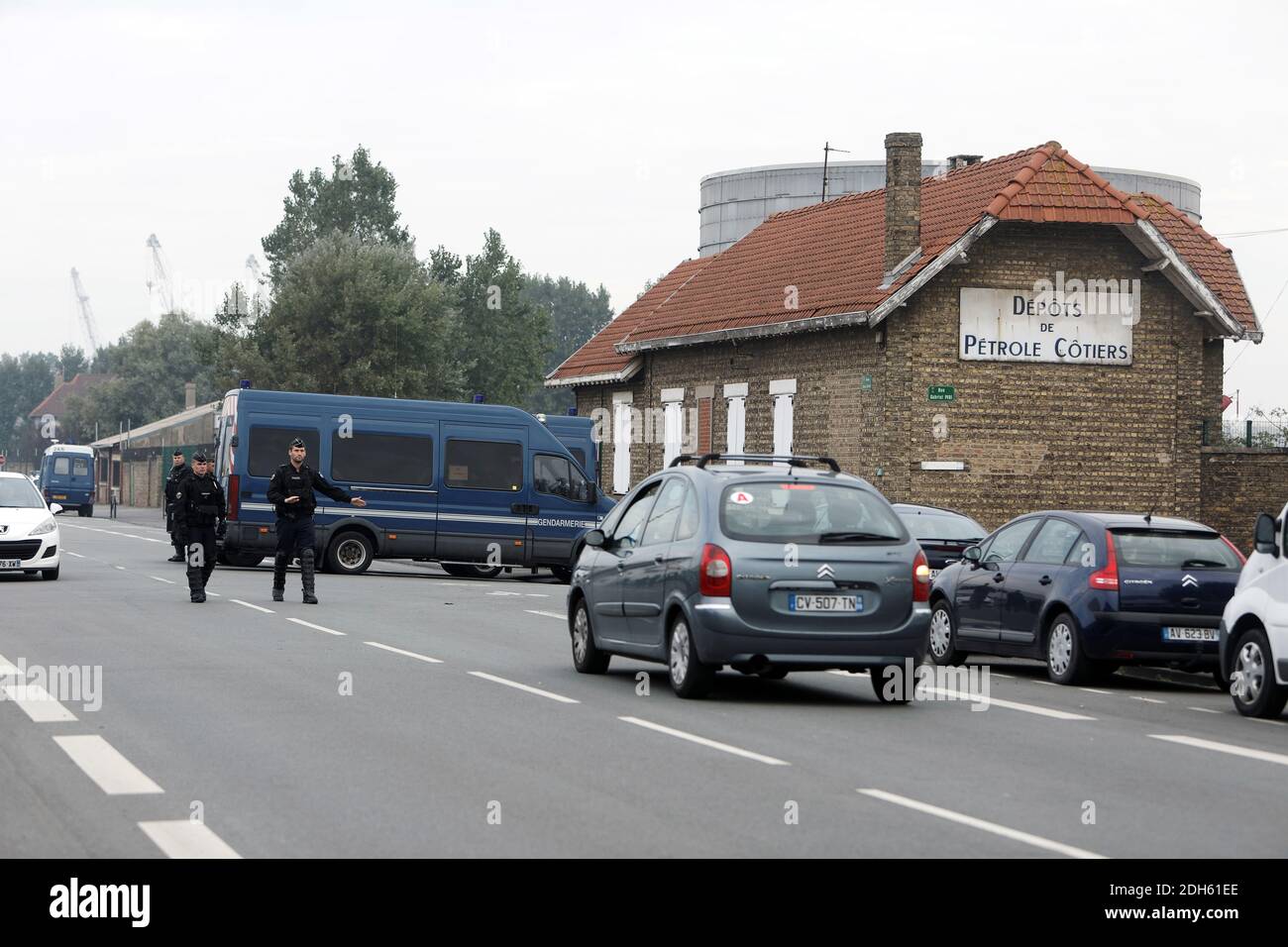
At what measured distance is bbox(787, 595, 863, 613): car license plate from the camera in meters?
13.8

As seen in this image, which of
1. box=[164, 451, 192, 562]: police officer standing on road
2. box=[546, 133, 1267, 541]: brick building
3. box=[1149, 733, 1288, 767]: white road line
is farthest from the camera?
box=[546, 133, 1267, 541]: brick building

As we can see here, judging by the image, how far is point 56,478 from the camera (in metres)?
78.3

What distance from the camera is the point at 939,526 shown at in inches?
917

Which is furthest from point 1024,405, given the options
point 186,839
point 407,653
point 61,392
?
point 61,392

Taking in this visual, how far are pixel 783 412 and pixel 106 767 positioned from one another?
96.7 feet

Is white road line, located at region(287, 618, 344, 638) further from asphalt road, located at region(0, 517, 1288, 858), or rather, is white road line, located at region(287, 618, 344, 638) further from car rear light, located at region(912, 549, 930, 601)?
car rear light, located at region(912, 549, 930, 601)

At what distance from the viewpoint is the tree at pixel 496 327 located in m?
105

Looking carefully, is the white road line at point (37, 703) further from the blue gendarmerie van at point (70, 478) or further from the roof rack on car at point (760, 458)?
the blue gendarmerie van at point (70, 478)

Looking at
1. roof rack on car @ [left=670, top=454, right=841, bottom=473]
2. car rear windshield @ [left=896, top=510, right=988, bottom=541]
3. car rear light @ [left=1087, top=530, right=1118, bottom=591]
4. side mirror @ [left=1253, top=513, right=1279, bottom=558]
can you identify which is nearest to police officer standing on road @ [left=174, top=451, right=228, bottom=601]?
car rear windshield @ [left=896, top=510, right=988, bottom=541]

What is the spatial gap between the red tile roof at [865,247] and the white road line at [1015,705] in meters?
19.2

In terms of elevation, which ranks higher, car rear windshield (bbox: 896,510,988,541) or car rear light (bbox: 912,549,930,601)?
car rear windshield (bbox: 896,510,988,541)

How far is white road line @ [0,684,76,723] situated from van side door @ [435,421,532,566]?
1925cm

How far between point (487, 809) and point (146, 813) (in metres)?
1.50
